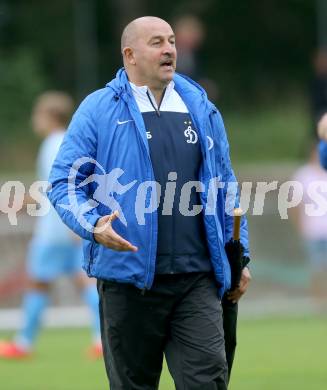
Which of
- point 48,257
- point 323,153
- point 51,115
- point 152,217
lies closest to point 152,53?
point 152,217

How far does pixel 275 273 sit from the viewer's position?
16.2 m

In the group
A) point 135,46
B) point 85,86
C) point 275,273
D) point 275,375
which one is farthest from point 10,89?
point 135,46

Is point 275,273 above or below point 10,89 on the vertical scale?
below

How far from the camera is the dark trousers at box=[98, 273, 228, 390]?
689 cm

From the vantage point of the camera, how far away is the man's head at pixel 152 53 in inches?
278

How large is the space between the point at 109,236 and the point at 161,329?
2.37ft

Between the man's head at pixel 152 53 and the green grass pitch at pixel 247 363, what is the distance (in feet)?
11.0

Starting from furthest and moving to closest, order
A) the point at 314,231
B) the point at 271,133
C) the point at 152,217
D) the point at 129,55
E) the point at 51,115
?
the point at 271,133 < the point at 314,231 < the point at 51,115 < the point at 129,55 < the point at 152,217

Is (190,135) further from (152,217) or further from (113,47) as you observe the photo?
(113,47)

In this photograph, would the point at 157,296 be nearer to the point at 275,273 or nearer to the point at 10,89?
the point at 275,273

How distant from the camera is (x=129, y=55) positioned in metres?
7.18

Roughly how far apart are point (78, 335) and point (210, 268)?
277 inches

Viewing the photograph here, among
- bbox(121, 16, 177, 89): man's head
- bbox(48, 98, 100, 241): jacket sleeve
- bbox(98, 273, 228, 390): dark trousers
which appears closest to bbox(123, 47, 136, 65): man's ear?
bbox(121, 16, 177, 89): man's head

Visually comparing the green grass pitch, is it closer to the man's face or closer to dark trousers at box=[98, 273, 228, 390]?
dark trousers at box=[98, 273, 228, 390]
